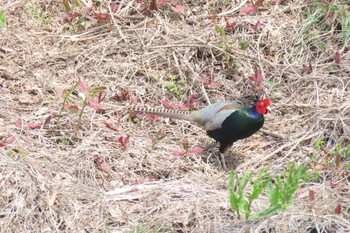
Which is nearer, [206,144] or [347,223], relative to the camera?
[347,223]

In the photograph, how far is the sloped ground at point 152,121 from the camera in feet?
15.7

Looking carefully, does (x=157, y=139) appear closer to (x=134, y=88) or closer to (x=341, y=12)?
(x=134, y=88)

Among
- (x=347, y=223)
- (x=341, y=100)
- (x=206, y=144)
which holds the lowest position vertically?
(x=206, y=144)

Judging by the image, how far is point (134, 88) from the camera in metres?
6.36

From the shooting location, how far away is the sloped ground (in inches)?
189

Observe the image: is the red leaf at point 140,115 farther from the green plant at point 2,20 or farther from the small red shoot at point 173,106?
the green plant at point 2,20

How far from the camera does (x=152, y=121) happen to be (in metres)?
6.01

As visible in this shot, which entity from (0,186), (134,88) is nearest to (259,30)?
(134,88)

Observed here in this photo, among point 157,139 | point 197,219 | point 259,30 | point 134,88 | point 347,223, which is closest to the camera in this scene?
point 347,223

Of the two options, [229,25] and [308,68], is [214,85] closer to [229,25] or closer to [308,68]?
[229,25]

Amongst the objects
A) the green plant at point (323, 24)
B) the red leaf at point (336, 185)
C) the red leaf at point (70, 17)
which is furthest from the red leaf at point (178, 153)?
the red leaf at point (70, 17)

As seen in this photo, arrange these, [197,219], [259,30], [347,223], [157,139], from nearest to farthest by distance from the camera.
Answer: [347,223]
[197,219]
[157,139]
[259,30]

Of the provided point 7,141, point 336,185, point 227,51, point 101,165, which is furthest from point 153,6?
point 336,185

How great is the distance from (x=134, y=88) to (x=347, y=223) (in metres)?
2.56
